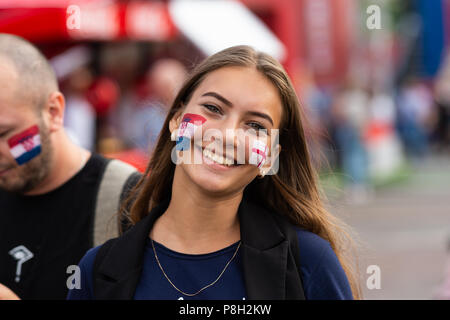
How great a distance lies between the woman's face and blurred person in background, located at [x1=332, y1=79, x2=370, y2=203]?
9108 mm

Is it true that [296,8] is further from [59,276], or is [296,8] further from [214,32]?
[59,276]

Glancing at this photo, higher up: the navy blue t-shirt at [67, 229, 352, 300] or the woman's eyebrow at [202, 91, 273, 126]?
the woman's eyebrow at [202, 91, 273, 126]

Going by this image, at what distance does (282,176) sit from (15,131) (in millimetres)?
931

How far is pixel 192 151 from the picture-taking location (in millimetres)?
1867

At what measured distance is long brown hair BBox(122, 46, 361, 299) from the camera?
192 centimetres

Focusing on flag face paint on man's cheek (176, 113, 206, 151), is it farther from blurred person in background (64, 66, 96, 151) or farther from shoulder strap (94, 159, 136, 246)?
blurred person in background (64, 66, 96, 151)

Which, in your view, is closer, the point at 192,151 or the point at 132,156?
the point at 192,151

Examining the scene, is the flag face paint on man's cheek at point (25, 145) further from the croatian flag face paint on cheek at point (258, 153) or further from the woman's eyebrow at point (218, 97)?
the croatian flag face paint on cheek at point (258, 153)

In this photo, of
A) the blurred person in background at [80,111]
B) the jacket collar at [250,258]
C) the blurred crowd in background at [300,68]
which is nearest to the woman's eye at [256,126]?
the jacket collar at [250,258]

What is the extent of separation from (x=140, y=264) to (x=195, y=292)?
6.8 inches

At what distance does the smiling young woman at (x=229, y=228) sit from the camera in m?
1.77

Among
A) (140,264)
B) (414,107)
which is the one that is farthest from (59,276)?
(414,107)

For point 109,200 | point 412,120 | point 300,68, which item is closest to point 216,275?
point 109,200

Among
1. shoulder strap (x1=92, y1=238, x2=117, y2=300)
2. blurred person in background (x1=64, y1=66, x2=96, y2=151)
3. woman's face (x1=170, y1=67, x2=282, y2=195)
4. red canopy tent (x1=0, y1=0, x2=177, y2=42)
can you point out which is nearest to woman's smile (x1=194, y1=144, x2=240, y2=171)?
woman's face (x1=170, y1=67, x2=282, y2=195)
